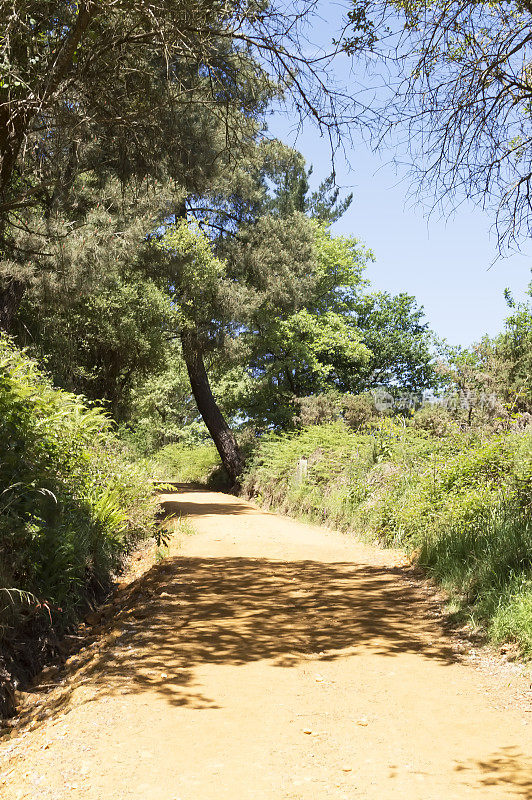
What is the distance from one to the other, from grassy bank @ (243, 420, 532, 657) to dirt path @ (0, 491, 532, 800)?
559 millimetres

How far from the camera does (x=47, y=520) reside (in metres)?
6.59

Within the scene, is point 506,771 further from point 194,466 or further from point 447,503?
point 194,466

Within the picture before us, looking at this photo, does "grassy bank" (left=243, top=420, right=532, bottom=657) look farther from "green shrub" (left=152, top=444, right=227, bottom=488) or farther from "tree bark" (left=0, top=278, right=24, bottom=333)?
"green shrub" (left=152, top=444, right=227, bottom=488)

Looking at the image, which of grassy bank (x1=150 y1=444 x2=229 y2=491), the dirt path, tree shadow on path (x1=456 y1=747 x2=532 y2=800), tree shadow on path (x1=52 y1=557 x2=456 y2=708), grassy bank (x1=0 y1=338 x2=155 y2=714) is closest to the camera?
tree shadow on path (x1=456 y1=747 x2=532 y2=800)

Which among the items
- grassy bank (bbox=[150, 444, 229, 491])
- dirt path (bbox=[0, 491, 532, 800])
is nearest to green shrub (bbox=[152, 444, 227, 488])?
grassy bank (bbox=[150, 444, 229, 491])

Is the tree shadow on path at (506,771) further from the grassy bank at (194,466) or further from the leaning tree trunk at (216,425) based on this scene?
the grassy bank at (194,466)

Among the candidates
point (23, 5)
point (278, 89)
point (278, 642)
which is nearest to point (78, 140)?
point (23, 5)

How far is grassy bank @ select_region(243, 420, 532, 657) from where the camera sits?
20.2 ft

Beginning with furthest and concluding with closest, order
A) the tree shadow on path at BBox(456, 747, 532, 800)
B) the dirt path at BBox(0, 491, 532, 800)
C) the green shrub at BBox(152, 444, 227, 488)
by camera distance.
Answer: the green shrub at BBox(152, 444, 227, 488) → the dirt path at BBox(0, 491, 532, 800) → the tree shadow on path at BBox(456, 747, 532, 800)

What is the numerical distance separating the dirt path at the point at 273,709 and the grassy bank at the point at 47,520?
50 cm

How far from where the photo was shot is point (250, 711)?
4.21m

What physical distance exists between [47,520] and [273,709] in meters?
3.25

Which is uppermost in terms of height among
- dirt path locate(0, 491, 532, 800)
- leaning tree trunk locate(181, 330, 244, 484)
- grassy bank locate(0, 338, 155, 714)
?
leaning tree trunk locate(181, 330, 244, 484)

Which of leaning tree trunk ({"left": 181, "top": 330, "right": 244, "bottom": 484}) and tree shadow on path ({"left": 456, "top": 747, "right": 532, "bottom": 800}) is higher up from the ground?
leaning tree trunk ({"left": 181, "top": 330, "right": 244, "bottom": 484})
